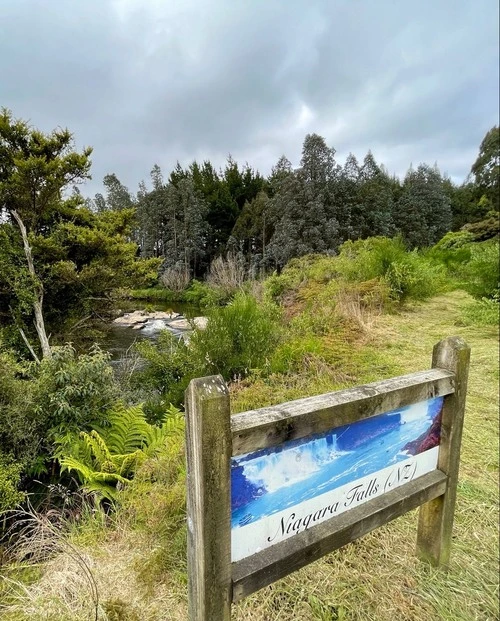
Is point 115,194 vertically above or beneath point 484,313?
above

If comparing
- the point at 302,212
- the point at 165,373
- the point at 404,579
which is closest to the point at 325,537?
the point at 404,579

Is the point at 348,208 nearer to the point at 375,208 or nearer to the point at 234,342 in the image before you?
the point at 375,208

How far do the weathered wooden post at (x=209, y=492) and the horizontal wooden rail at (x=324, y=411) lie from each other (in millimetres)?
50

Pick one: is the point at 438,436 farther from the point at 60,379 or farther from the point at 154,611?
the point at 60,379

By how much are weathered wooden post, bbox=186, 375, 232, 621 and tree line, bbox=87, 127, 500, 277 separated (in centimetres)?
1402

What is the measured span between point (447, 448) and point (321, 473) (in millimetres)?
585

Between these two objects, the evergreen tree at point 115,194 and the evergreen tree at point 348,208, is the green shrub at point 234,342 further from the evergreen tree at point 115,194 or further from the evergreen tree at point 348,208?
the evergreen tree at point 348,208

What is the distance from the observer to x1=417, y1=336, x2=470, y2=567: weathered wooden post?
3.60 feet

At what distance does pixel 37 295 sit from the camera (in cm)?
723

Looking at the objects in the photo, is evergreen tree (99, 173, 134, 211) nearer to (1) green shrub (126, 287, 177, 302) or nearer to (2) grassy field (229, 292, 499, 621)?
(1) green shrub (126, 287, 177, 302)

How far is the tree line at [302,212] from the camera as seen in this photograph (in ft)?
55.2

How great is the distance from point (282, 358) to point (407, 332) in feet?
6.51

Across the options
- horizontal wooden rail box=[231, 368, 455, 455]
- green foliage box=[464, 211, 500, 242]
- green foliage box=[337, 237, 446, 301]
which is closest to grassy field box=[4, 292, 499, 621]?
horizontal wooden rail box=[231, 368, 455, 455]

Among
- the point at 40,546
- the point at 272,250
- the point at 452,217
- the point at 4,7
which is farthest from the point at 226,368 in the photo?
the point at 452,217
